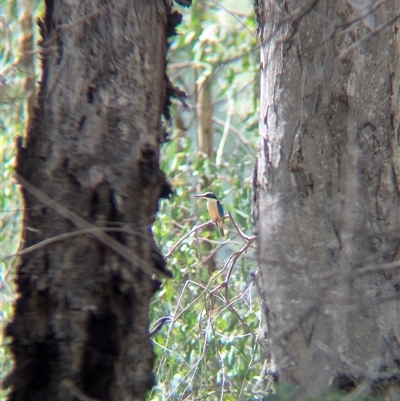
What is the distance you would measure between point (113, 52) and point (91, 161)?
0.27 meters

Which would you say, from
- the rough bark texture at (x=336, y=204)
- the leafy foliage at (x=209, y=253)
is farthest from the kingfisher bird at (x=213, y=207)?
the rough bark texture at (x=336, y=204)

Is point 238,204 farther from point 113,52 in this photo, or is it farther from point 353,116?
point 113,52

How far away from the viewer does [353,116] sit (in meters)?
2.14

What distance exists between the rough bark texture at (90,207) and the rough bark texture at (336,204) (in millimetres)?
642

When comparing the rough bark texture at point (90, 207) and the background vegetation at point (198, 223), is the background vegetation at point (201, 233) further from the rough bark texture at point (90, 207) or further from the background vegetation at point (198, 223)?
the rough bark texture at point (90, 207)

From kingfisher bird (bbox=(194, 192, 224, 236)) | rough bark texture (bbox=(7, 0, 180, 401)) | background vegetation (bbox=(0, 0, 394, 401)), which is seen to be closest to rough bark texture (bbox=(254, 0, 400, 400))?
background vegetation (bbox=(0, 0, 394, 401))

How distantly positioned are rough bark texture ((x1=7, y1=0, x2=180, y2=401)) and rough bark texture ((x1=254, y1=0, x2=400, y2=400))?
25.3 inches

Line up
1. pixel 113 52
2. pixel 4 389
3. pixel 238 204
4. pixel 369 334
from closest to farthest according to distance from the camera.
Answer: pixel 4 389
pixel 113 52
pixel 369 334
pixel 238 204

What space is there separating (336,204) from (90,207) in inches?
37.1

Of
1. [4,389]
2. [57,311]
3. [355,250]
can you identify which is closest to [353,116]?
[355,250]

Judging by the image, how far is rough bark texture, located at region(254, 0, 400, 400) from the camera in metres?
2.09

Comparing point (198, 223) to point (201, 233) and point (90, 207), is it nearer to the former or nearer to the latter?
point (201, 233)

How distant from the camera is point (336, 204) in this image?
2158 millimetres

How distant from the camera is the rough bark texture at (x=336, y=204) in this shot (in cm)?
209
